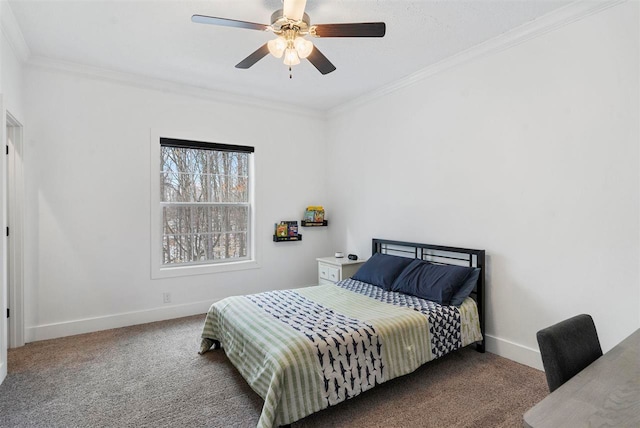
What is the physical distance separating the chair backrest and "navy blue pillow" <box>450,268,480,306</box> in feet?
4.60

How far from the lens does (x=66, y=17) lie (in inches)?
98.7

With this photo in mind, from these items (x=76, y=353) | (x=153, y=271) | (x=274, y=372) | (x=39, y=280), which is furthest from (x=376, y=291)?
(x=39, y=280)

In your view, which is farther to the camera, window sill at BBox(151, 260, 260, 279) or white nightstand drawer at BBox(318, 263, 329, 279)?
white nightstand drawer at BBox(318, 263, 329, 279)

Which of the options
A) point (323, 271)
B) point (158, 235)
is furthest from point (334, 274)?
point (158, 235)

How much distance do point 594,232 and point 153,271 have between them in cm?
413

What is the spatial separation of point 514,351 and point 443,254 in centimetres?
102

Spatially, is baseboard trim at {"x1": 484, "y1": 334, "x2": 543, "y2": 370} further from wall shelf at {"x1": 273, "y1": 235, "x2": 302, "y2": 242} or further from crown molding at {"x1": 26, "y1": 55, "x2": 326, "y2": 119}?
crown molding at {"x1": 26, "y1": 55, "x2": 326, "y2": 119}

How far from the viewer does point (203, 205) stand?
162 inches

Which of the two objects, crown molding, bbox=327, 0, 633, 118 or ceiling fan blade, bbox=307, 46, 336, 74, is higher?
crown molding, bbox=327, 0, 633, 118

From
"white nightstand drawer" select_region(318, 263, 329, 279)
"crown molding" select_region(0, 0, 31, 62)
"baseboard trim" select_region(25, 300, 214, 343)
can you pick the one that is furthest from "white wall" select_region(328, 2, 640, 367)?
"crown molding" select_region(0, 0, 31, 62)

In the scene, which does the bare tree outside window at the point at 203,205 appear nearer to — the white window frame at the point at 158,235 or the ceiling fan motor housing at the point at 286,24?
the white window frame at the point at 158,235

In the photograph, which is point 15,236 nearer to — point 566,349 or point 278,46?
point 278,46

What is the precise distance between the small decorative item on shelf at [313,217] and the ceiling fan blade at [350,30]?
9.69 feet

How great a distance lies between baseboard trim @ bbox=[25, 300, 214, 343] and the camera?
320 centimetres
